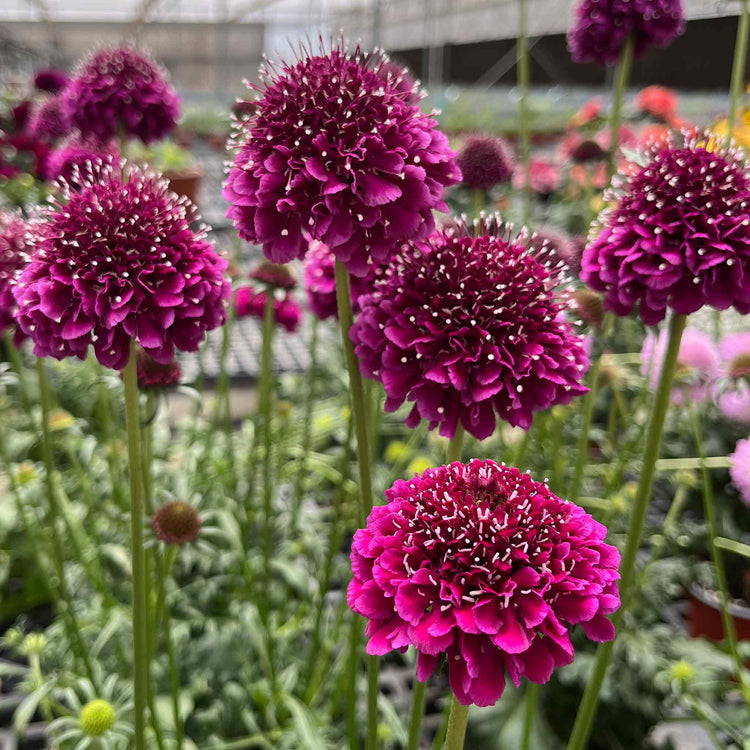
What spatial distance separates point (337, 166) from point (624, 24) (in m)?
0.76

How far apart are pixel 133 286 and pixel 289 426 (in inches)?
42.7

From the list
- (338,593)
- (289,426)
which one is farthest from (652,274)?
(289,426)

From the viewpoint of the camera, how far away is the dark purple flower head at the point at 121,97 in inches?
47.6

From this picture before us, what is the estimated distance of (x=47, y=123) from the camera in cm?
156

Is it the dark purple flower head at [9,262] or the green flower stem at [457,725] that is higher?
the dark purple flower head at [9,262]

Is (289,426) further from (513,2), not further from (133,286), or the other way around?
(513,2)

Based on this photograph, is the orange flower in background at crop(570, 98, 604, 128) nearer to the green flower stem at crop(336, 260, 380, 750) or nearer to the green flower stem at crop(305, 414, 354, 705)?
the green flower stem at crop(305, 414, 354, 705)

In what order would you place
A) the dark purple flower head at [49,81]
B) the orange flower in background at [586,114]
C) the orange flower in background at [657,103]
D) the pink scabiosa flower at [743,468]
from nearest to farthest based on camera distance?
the pink scabiosa flower at [743,468], the dark purple flower head at [49,81], the orange flower in background at [586,114], the orange flower in background at [657,103]

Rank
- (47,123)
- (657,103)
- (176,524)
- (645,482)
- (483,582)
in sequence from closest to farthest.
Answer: (483,582)
(645,482)
(176,524)
(47,123)
(657,103)

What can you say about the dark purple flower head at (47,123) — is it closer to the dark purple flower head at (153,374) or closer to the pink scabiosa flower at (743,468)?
the dark purple flower head at (153,374)

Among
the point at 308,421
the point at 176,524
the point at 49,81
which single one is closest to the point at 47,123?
the point at 49,81

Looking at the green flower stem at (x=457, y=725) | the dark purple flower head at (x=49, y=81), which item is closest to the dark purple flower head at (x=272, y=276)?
the green flower stem at (x=457, y=725)

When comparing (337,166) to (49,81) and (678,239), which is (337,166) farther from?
(49,81)

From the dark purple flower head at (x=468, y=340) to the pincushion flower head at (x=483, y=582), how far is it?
0.45ft
